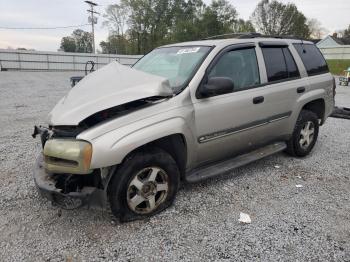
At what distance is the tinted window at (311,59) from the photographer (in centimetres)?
457

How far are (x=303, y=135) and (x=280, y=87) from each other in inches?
43.0

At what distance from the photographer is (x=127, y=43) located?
2056 inches

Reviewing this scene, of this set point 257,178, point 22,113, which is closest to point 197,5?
point 22,113

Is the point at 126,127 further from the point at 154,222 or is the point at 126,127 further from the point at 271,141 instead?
the point at 271,141

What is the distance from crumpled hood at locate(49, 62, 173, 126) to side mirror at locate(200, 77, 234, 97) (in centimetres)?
41

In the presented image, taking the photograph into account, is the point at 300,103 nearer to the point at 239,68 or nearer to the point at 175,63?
the point at 239,68

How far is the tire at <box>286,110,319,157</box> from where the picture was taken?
4521 mm

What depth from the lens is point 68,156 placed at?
2.53 meters

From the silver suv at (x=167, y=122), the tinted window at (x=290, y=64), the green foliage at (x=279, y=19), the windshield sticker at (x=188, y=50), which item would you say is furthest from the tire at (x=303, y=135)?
the green foliage at (x=279, y=19)

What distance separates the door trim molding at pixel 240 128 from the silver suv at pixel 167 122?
13 millimetres

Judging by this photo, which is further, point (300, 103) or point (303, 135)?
point (303, 135)

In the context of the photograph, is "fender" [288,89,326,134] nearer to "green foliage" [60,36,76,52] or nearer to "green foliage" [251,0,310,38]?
"green foliage" [251,0,310,38]

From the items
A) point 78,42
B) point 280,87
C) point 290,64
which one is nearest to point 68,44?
point 78,42

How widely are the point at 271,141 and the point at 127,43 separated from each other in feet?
168
